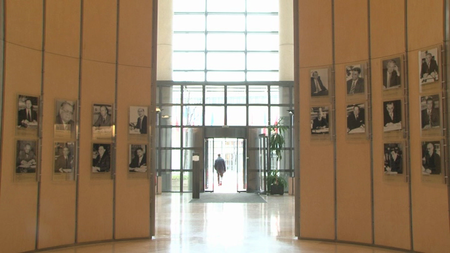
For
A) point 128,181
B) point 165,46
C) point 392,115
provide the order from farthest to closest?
point 165,46, point 128,181, point 392,115

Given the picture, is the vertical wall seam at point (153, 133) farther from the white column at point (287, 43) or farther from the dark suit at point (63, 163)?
the white column at point (287, 43)

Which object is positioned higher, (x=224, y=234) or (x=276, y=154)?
(x=276, y=154)

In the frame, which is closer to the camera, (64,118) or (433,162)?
(433,162)

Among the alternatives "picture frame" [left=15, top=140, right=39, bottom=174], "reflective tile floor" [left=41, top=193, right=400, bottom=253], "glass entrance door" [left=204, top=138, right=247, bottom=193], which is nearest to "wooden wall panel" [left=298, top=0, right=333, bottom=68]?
"reflective tile floor" [left=41, top=193, right=400, bottom=253]

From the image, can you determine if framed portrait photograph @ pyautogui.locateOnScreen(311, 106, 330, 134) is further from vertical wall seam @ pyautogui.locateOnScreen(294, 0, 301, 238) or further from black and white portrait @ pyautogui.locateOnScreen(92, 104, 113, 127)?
black and white portrait @ pyautogui.locateOnScreen(92, 104, 113, 127)

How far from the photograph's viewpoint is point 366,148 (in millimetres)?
8461

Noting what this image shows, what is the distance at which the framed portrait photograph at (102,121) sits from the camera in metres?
8.64

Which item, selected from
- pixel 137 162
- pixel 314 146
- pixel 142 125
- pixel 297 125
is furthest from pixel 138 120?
pixel 314 146

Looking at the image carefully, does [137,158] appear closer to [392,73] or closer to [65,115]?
[65,115]

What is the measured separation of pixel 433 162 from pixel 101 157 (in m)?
5.91

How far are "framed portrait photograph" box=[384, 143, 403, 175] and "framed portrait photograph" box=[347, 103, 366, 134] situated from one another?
1.94 ft

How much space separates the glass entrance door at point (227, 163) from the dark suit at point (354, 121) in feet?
41.7

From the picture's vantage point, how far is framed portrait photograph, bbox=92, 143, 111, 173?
8594 millimetres

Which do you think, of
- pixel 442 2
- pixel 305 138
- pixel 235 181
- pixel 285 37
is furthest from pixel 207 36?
pixel 442 2
